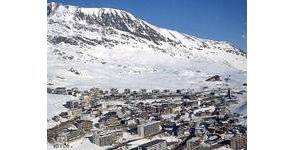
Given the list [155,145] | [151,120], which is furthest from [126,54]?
[155,145]

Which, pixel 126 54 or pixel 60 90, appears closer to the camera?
pixel 60 90

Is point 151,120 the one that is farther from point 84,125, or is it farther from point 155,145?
point 84,125

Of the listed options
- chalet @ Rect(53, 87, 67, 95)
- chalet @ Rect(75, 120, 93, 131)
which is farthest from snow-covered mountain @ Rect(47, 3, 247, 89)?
chalet @ Rect(75, 120, 93, 131)

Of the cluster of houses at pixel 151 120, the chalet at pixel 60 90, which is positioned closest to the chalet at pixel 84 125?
the cluster of houses at pixel 151 120

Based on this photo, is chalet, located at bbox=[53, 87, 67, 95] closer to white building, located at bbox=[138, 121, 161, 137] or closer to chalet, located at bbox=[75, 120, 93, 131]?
chalet, located at bbox=[75, 120, 93, 131]

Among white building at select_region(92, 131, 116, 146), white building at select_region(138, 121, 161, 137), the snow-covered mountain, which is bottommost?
white building at select_region(92, 131, 116, 146)

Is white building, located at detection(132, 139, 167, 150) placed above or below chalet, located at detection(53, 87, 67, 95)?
below

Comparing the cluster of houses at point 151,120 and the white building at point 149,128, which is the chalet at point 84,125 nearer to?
the cluster of houses at point 151,120
